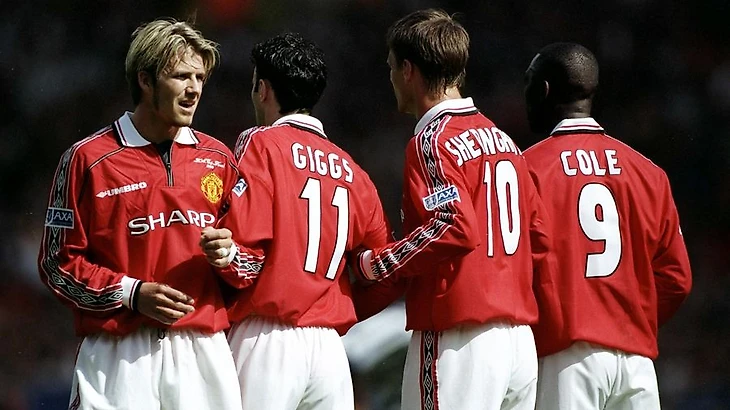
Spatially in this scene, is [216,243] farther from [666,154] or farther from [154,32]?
[666,154]

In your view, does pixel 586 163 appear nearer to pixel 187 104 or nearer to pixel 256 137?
pixel 256 137

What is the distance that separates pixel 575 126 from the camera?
14.8 feet

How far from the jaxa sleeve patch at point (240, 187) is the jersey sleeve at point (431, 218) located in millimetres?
500

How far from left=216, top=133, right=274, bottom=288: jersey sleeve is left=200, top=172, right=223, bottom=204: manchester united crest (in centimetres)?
4

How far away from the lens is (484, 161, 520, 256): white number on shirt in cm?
412

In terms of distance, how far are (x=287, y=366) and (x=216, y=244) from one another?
0.52m

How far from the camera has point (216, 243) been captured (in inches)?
141

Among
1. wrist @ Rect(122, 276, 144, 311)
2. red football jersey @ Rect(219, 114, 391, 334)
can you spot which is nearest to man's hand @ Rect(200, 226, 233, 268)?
red football jersey @ Rect(219, 114, 391, 334)

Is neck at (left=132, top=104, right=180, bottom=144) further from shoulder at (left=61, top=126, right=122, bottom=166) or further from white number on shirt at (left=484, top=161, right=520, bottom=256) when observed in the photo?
white number on shirt at (left=484, top=161, right=520, bottom=256)

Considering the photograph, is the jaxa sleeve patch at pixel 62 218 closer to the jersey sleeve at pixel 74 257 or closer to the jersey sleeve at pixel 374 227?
the jersey sleeve at pixel 74 257

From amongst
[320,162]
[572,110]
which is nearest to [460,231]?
[320,162]

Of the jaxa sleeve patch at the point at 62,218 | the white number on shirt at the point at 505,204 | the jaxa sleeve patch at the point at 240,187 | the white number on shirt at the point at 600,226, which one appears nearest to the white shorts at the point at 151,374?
the jaxa sleeve patch at the point at 62,218

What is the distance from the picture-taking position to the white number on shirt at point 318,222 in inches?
158

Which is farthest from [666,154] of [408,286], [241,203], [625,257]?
[241,203]
